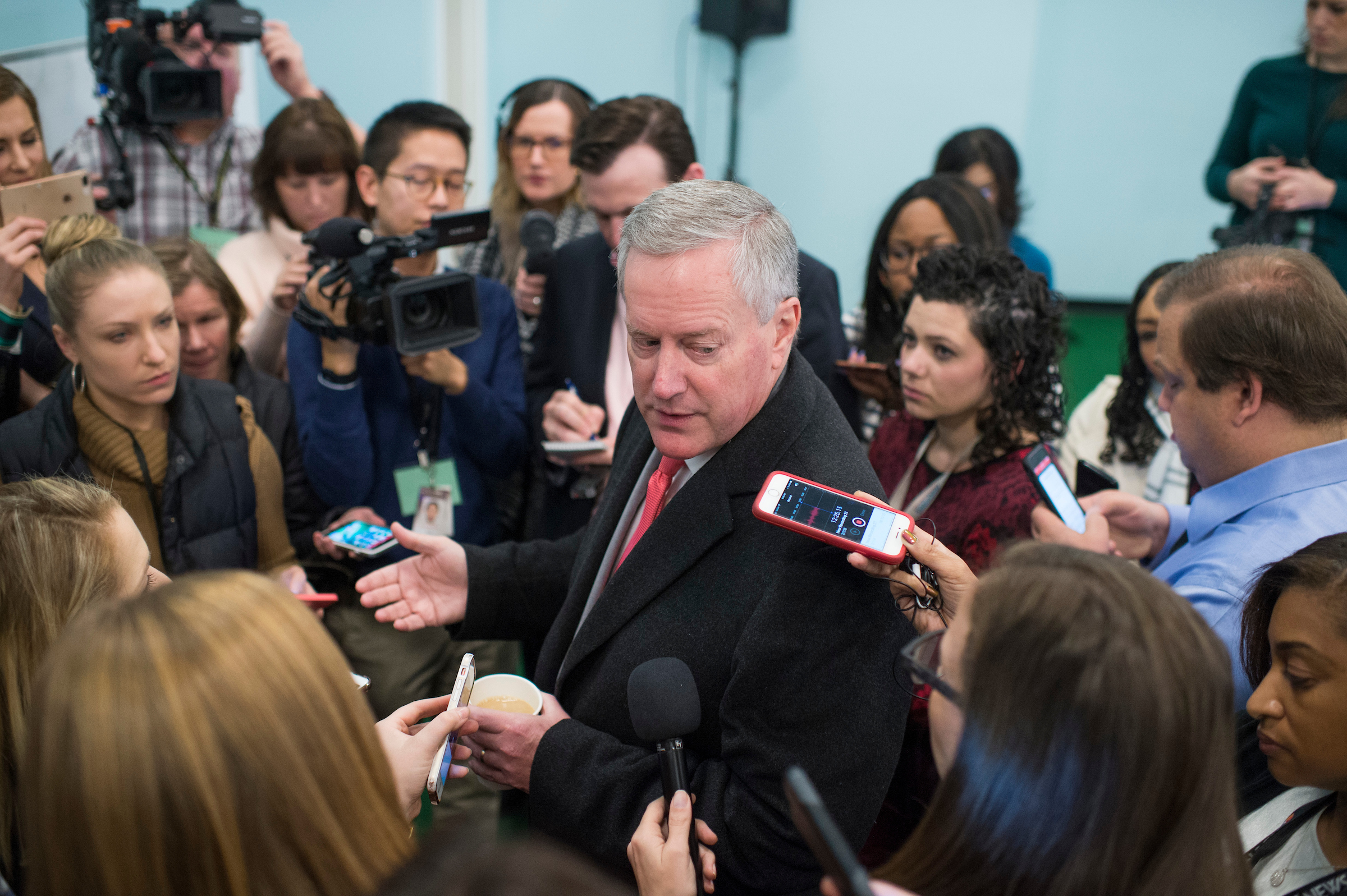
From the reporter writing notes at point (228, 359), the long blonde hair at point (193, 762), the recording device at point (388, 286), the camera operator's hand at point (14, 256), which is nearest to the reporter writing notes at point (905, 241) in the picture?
the recording device at point (388, 286)

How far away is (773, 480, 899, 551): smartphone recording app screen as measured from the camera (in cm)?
120

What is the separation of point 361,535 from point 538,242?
1036 mm

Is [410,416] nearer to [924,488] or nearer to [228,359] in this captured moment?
[228,359]

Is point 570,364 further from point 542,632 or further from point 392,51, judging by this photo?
point 392,51

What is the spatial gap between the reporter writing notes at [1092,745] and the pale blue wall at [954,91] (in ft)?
17.4

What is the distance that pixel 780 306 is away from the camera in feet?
4.66

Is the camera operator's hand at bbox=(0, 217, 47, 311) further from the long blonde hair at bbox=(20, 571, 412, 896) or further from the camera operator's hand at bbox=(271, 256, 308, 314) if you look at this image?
the long blonde hair at bbox=(20, 571, 412, 896)

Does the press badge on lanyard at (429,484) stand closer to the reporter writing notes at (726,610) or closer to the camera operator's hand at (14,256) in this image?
the camera operator's hand at (14,256)

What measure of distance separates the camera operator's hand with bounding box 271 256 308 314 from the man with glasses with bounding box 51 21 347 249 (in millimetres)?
658

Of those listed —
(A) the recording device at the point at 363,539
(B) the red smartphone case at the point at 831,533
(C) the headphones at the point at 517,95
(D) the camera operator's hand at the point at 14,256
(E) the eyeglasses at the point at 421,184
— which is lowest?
(A) the recording device at the point at 363,539

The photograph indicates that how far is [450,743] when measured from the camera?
1390 millimetres

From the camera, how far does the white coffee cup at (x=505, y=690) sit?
1.49 m

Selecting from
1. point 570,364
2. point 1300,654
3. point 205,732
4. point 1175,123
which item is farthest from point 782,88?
point 205,732

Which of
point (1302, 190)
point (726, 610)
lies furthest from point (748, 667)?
point (1302, 190)
